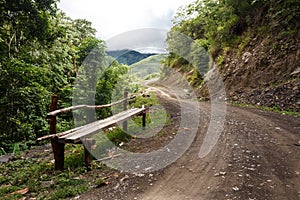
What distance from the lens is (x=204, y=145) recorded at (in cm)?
526

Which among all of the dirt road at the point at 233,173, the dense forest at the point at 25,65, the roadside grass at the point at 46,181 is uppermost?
the dense forest at the point at 25,65

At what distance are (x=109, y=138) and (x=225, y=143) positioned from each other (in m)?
3.14

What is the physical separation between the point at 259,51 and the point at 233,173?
11.5 metres

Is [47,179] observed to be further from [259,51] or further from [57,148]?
[259,51]

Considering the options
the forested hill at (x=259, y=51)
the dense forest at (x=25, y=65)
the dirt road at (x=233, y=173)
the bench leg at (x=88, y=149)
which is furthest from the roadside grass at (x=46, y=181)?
the forested hill at (x=259, y=51)

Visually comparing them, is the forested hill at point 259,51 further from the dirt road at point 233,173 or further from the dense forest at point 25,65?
the dense forest at point 25,65

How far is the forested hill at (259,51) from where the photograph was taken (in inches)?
408

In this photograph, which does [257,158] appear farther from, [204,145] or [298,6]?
[298,6]

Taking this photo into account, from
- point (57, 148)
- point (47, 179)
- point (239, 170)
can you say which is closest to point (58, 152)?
point (57, 148)

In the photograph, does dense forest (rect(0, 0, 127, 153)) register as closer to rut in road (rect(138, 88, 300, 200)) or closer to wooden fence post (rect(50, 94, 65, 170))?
wooden fence post (rect(50, 94, 65, 170))

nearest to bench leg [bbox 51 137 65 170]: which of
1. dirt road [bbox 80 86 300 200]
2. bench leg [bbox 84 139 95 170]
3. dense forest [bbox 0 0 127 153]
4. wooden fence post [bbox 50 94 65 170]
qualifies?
wooden fence post [bbox 50 94 65 170]

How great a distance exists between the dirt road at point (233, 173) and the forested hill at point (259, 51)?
4669mm

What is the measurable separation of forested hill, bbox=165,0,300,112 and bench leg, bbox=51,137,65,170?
835 centimetres

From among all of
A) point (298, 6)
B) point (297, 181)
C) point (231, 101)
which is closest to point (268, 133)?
point (297, 181)
